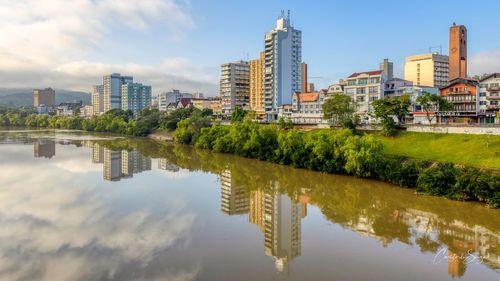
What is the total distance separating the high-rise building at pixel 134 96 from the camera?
158500mm

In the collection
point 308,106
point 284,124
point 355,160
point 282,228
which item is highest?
point 308,106

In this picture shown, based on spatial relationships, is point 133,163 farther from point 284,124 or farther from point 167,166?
point 284,124

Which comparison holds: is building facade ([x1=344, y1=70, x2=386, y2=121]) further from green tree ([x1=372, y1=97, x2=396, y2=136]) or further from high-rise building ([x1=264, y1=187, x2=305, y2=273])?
high-rise building ([x1=264, y1=187, x2=305, y2=273])

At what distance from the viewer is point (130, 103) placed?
15900 cm

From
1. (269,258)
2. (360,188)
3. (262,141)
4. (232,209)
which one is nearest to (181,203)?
(232,209)

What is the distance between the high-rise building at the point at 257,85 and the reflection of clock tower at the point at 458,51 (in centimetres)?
3573

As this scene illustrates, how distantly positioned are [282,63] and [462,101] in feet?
123

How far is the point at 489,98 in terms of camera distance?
44.8 meters

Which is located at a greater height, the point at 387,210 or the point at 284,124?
the point at 284,124

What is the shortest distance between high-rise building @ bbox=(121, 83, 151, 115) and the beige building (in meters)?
107

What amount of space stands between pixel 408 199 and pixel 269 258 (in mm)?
13226

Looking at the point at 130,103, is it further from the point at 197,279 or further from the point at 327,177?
the point at 197,279

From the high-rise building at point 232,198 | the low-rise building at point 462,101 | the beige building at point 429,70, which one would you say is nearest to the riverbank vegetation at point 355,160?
the high-rise building at point 232,198

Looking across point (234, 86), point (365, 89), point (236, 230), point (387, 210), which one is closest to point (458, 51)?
point (365, 89)
